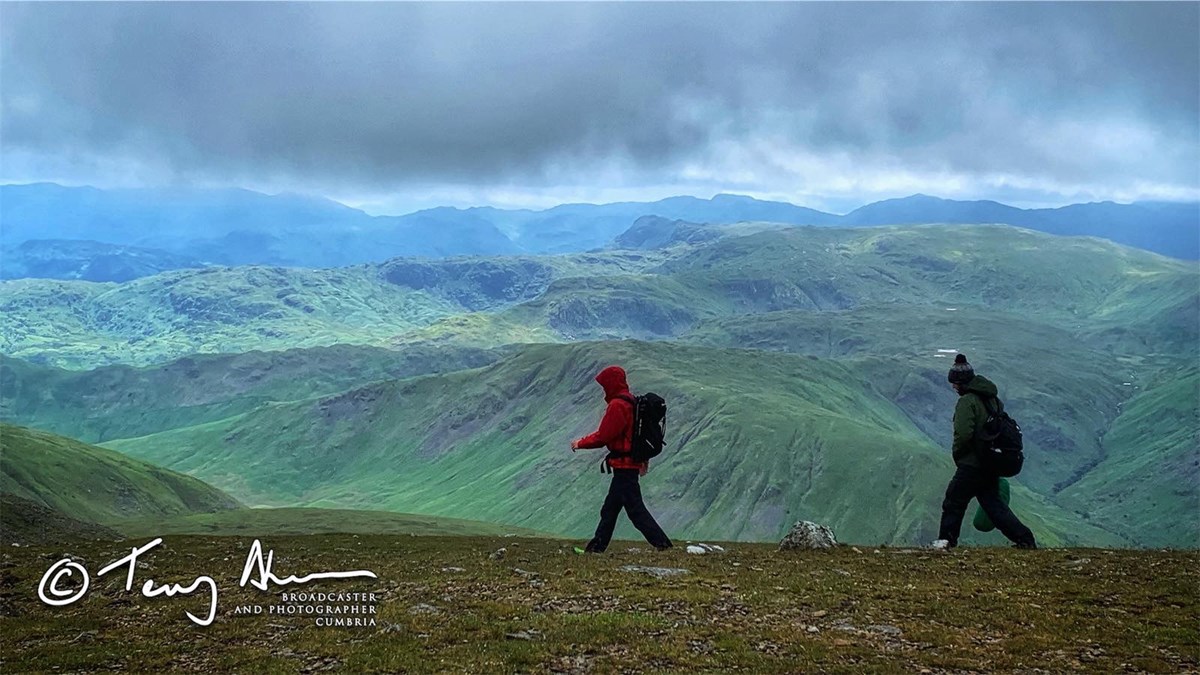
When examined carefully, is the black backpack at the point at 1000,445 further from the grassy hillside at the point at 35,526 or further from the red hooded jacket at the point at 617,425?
the grassy hillside at the point at 35,526

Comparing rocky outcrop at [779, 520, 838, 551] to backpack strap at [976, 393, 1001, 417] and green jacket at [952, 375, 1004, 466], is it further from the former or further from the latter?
backpack strap at [976, 393, 1001, 417]

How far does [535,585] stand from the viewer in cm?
2138

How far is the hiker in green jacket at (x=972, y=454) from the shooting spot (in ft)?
78.2

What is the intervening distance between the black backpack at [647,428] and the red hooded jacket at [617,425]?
151 millimetres

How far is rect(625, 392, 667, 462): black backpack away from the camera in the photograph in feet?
79.9

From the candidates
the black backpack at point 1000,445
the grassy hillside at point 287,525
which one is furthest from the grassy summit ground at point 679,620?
the grassy hillside at point 287,525

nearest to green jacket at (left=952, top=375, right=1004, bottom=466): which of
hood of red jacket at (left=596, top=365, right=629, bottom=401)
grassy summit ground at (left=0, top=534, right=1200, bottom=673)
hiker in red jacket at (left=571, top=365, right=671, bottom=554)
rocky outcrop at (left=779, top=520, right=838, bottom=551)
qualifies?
grassy summit ground at (left=0, top=534, right=1200, bottom=673)

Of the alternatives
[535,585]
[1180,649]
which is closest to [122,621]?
[535,585]

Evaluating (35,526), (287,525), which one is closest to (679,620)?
(35,526)

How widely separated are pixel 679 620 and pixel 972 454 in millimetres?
11403

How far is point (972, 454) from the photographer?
24.0 m

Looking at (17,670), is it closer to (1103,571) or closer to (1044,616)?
(1044,616)

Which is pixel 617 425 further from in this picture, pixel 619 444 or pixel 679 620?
pixel 679 620

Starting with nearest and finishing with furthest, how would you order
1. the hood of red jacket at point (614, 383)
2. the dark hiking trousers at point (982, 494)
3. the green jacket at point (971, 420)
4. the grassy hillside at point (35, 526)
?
the green jacket at point (971, 420), the dark hiking trousers at point (982, 494), the hood of red jacket at point (614, 383), the grassy hillside at point (35, 526)
